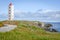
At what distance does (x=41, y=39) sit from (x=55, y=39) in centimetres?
138

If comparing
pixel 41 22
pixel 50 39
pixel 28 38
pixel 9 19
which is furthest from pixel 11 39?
pixel 41 22

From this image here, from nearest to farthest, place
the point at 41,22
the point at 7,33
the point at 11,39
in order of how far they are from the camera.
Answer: the point at 11,39 → the point at 7,33 → the point at 41,22

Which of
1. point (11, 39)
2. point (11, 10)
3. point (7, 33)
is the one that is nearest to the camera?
point (11, 39)

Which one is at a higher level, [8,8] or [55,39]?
[8,8]

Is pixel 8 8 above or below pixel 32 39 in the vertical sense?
above

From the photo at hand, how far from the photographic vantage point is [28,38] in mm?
19859

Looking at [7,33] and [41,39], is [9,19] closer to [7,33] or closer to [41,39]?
[7,33]

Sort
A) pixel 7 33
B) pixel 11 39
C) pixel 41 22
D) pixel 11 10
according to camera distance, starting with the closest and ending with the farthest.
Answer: pixel 11 39
pixel 7 33
pixel 11 10
pixel 41 22

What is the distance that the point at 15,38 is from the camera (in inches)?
769

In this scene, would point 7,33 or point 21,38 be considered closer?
point 21,38

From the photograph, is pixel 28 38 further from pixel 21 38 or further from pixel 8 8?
pixel 8 8

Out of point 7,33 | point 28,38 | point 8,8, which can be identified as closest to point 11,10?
point 8,8

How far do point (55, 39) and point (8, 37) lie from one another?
4620 mm

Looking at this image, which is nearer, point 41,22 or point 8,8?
point 8,8
